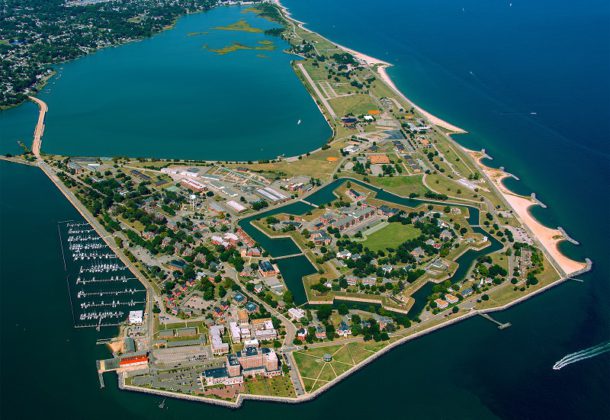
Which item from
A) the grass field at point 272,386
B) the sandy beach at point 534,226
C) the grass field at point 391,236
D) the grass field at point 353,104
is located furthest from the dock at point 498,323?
the grass field at point 353,104

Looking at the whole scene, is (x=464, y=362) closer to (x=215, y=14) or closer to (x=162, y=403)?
(x=162, y=403)

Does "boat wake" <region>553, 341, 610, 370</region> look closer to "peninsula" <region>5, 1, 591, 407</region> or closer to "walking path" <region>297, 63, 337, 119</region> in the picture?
"peninsula" <region>5, 1, 591, 407</region>

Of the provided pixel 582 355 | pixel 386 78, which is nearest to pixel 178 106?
pixel 386 78

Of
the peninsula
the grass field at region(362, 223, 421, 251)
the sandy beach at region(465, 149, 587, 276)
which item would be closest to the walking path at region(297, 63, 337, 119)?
the peninsula

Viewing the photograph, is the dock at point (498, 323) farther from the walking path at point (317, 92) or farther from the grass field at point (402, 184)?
the walking path at point (317, 92)

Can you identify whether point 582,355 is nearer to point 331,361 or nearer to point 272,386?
point 331,361
